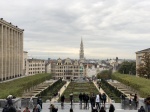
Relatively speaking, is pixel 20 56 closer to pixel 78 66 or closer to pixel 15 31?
pixel 15 31

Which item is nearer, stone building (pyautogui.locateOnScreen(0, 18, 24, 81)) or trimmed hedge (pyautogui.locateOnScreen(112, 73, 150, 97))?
trimmed hedge (pyautogui.locateOnScreen(112, 73, 150, 97))

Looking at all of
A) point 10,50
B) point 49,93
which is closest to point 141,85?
point 49,93

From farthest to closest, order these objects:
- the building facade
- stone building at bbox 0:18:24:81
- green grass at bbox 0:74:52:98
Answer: the building facade, stone building at bbox 0:18:24:81, green grass at bbox 0:74:52:98

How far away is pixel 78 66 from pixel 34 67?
29137 mm

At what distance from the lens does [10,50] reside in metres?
76.3

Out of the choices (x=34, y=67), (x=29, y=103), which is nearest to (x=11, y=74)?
(x=29, y=103)

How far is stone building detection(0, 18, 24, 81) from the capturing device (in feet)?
223

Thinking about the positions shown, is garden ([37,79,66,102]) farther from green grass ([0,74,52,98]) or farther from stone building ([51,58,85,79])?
stone building ([51,58,85,79])

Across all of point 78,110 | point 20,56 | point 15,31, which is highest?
point 15,31

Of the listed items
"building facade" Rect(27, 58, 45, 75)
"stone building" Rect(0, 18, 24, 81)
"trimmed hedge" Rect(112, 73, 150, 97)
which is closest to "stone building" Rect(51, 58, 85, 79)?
"building facade" Rect(27, 58, 45, 75)

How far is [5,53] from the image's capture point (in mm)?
70875

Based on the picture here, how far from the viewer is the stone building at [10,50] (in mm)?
68000

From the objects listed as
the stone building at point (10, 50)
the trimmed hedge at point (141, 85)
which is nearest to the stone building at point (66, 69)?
the stone building at point (10, 50)

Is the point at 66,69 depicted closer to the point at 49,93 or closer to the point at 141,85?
the point at 49,93
